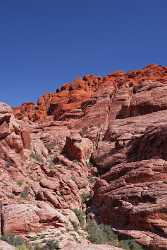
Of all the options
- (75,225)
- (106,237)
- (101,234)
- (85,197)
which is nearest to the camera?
(101,234)

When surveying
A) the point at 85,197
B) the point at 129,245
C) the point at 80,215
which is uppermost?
the point at 85,197

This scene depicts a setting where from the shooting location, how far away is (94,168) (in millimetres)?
35562

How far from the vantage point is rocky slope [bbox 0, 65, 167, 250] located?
950 inches

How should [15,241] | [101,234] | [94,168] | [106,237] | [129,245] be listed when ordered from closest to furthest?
[15,241]
[129,245]
[101,234]
[106,237]
[94,168]

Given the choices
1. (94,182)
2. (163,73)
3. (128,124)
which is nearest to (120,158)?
(94,182)

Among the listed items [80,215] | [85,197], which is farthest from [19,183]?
[85,197]

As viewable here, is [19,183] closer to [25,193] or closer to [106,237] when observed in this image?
[25,193]

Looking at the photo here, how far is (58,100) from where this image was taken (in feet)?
188

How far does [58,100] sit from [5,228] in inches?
1405

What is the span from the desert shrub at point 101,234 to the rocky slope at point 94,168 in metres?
0.56

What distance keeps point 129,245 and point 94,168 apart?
1233cm

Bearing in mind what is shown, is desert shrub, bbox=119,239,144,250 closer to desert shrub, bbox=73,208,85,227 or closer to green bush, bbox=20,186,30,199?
desert shrub, bbox=73,208,85,227

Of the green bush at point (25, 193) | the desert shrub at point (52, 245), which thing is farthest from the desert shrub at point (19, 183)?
the desert shrub at point (52, 245)

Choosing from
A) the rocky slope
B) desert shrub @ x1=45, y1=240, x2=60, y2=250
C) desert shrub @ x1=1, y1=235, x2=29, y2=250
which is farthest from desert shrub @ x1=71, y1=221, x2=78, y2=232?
desert shrub @ x1=1, y1=235, x2=29, y2=250
